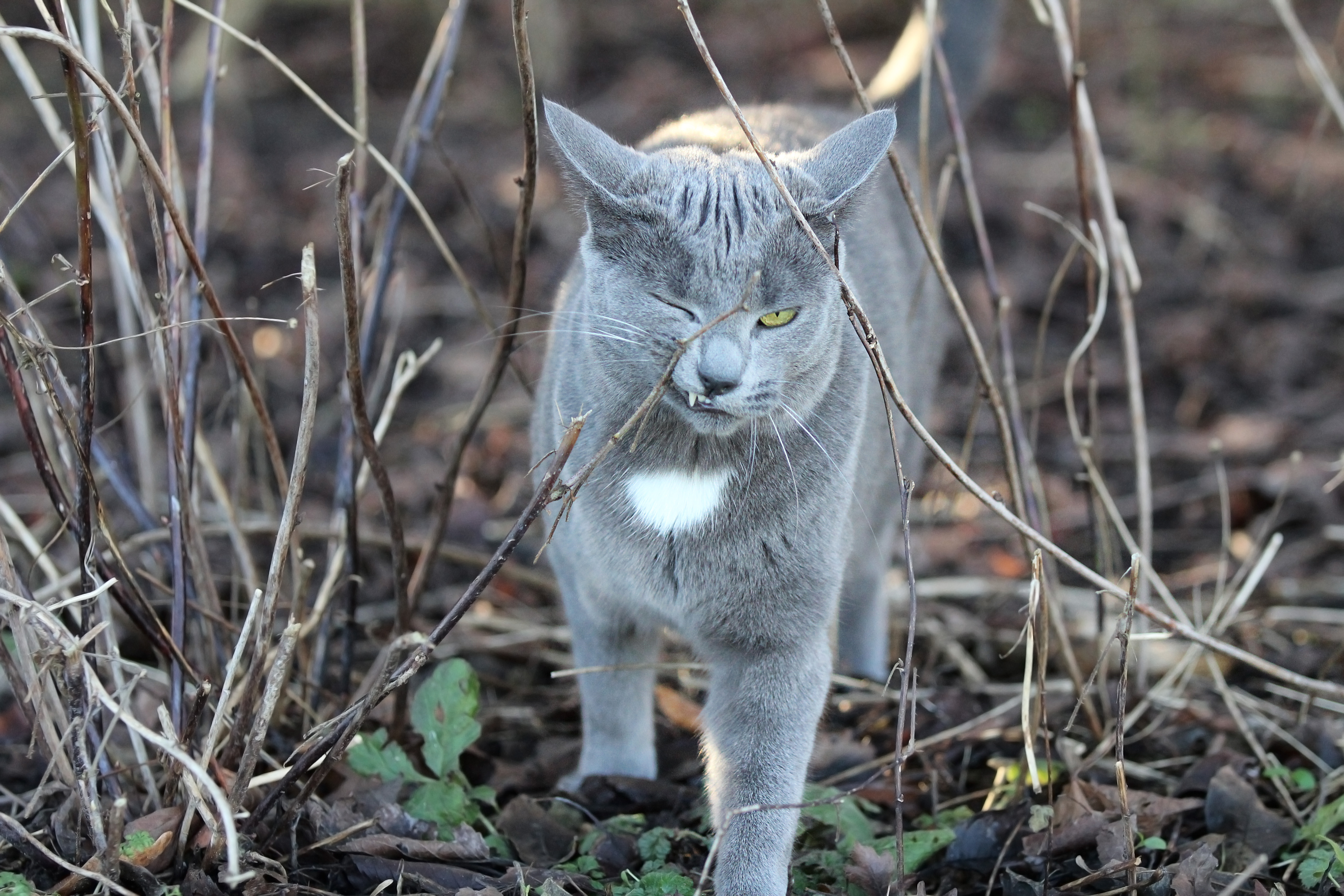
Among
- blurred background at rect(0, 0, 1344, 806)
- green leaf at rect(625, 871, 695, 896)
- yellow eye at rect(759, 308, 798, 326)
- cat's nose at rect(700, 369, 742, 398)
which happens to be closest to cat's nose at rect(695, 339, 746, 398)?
cat's nose at rect(700, 369, 742, 398)

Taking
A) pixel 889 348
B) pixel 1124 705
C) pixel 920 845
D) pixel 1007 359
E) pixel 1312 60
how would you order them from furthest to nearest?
pixel 1312 60 → pixel 889 348 → pixel 1007 359 → pixel 920 845 → pixel 1124 705

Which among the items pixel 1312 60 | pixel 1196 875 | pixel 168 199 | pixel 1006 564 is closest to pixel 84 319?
pixel 168 199

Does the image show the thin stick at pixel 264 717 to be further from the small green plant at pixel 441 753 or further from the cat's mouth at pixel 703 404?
the cat's mouth at pixel 703 404

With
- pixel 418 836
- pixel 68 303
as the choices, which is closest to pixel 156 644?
pixel 418 836

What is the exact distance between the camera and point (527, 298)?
409 cm

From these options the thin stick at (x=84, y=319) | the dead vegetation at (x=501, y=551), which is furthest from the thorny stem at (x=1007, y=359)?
the thin stick at (x=84, y=319)

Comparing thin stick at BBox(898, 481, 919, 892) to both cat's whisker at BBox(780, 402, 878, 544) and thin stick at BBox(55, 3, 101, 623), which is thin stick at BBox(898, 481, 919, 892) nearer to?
cat's whisker at BBox(780, 402, 878, 544)

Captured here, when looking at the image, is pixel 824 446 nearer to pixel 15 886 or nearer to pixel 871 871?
pixel 871 871

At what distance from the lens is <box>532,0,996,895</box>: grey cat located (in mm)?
2045

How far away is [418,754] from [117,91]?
4.56ft

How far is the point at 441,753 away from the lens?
2420mm

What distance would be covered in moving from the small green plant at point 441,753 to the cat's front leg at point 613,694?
0.27 meters

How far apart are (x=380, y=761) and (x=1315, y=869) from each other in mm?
1724

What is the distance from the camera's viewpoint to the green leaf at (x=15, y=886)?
197 centimetres
